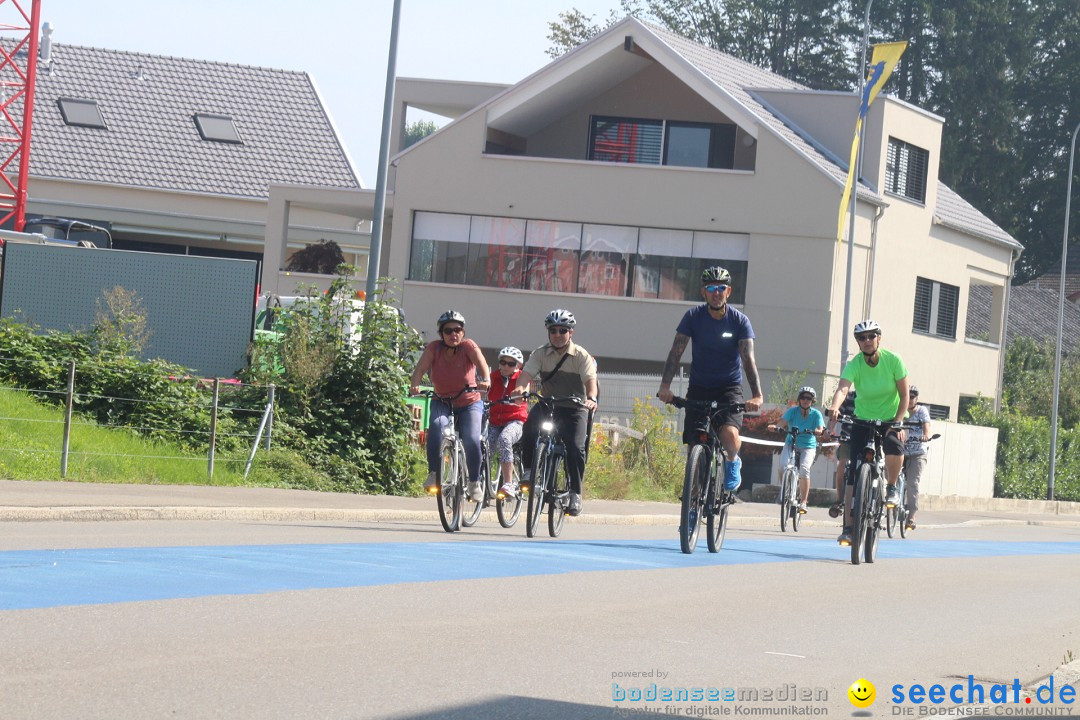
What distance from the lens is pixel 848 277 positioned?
121 ft

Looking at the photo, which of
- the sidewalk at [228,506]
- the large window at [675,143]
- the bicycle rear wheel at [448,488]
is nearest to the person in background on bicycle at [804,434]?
the sidewalk at [228,506]

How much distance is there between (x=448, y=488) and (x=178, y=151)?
1516 inches

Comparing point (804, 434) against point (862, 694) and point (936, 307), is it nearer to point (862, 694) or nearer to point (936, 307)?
point (862, 694)

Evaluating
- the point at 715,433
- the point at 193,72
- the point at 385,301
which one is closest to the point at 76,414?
the point at 385,301

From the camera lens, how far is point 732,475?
514 inches

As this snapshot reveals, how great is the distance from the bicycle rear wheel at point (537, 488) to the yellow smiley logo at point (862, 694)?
21.5ft

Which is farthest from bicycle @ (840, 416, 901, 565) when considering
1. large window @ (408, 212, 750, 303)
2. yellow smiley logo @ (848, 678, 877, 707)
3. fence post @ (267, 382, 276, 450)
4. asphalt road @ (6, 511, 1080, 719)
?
large window @ (408, 212, 750, 303)

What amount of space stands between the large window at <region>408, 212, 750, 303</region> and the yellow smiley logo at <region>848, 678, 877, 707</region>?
31593 millimetres

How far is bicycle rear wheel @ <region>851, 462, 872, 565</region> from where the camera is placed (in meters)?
13.2

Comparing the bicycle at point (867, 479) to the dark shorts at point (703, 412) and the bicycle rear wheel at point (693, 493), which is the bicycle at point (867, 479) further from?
the bicycle rear wheel at point (693, 493)

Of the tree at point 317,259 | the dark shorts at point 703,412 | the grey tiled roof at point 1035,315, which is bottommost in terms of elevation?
the dark shorts at point 703,412

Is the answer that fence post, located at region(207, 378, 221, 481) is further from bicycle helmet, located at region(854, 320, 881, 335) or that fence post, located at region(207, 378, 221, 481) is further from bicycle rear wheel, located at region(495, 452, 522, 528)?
bicycle helmet, located at region(854, 320, 881, 335)

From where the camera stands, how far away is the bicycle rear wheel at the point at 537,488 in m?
13.6

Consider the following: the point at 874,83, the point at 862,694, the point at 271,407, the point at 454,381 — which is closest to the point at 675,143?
the point at 874,83
